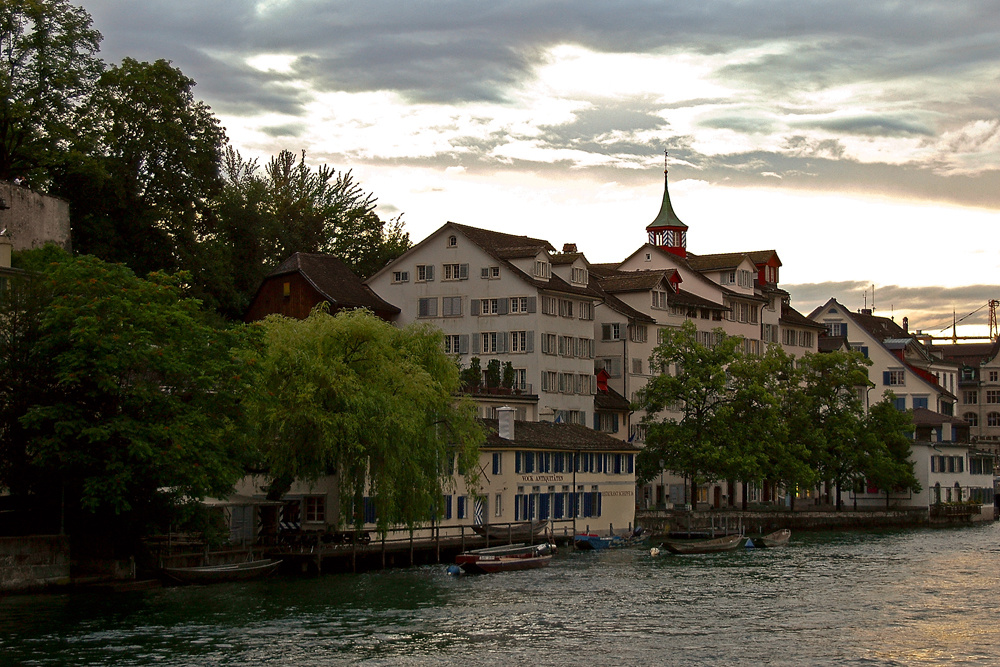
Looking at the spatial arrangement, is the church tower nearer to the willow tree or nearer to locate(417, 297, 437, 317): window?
locate(417, 297, 437, 317): window

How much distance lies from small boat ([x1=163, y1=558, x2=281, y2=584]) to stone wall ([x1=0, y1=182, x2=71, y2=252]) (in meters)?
19.7

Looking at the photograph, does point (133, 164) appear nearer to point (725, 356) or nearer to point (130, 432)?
point (130, 432)

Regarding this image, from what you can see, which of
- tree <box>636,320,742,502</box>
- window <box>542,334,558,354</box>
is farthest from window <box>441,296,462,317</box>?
tree <box>636,320,742,502</box>

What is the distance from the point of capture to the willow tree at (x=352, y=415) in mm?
62219

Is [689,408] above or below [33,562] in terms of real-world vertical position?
above

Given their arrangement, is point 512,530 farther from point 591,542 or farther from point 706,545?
point 706,545

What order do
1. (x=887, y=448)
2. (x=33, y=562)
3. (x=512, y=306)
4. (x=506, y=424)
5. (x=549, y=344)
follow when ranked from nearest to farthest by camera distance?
1. (x=33, y=562)
2. (x=506, y=424)
3. (x=512, y=306)
4. (x=549, y=344)
5. (x=887, y=448)

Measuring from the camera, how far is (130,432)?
53.3 metres

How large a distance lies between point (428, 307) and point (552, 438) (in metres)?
17.0

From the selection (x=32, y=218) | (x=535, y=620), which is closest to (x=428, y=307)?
(x=32, y=218)

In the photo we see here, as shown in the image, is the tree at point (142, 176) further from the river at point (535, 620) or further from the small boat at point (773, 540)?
the small boat at point (773, 540)

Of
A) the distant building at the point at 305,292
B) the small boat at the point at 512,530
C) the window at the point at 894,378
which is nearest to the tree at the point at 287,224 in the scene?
the distant building at the point at 305,292

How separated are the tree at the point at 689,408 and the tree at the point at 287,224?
102 ft

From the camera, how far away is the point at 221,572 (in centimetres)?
5831
